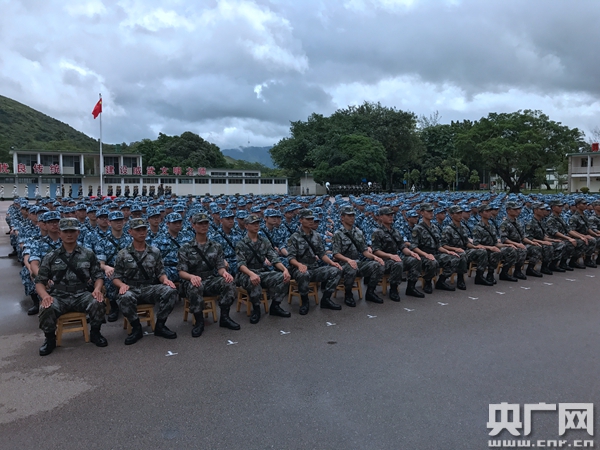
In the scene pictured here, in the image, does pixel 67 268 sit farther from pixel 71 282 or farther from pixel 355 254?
pixel 355 254

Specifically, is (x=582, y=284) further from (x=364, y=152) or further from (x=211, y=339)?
(x=364, y=152)

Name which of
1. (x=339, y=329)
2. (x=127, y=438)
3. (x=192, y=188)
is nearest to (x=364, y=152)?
(x=192, y=188)

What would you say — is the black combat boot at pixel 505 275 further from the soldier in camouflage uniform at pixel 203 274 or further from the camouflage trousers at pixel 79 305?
the camouflage trousers at pixel 79 305

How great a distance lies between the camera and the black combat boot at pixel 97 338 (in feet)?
17.6

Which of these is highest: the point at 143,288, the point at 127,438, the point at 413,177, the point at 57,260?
the point at 413,177

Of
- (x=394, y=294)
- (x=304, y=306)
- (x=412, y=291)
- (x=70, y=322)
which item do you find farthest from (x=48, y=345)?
(x=412, y=291)

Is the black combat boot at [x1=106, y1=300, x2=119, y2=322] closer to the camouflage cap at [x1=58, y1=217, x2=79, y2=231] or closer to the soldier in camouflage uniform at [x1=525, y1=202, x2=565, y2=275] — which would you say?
the camouflage cap at [x1=58, y1=217, x2=79, y2=231]

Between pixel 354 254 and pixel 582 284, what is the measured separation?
4668mm

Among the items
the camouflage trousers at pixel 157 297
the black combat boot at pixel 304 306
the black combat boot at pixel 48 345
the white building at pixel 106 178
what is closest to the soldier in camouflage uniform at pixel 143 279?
the camouflage trousers at pixel 157 297

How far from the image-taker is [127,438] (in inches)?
134

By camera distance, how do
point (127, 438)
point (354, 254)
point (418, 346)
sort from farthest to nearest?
point (354, 254) → point (418, 346) → point (127, 438)

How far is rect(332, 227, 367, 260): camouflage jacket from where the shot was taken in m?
7.45

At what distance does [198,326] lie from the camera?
231 inches

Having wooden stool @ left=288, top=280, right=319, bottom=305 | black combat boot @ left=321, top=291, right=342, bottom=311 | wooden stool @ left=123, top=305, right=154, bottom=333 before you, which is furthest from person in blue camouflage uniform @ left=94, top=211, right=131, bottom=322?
black combat boot @ left=321, top=291, right=342, bottom=311
